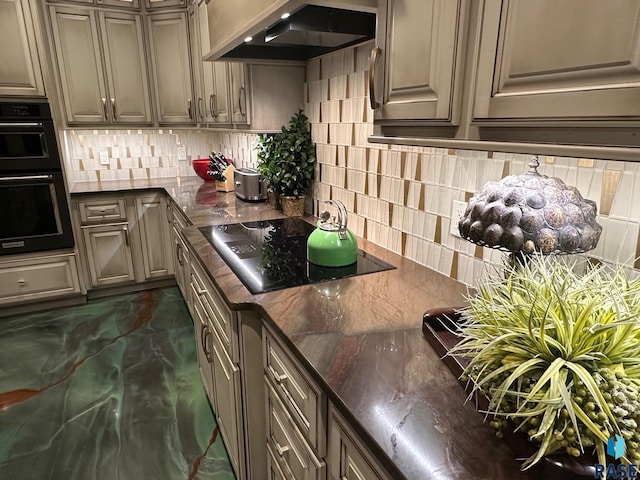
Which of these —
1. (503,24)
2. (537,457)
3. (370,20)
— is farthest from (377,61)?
(537,457)

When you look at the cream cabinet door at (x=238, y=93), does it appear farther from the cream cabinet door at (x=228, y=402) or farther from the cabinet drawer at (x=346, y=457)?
the cabinet drawer at (x=346, y=457)

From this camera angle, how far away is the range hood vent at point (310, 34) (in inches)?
58.9

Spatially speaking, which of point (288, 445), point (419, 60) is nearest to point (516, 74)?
point (419, 60)

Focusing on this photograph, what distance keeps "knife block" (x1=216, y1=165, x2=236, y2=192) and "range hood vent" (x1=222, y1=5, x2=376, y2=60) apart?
1206mm

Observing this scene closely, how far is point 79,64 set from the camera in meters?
3.18

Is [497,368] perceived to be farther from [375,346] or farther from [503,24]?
[503,24]

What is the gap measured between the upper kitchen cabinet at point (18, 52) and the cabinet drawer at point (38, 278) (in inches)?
47.8

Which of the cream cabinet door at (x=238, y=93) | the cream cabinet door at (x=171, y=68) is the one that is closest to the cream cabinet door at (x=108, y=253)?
the cream cabinet door at (x=171, y=68)

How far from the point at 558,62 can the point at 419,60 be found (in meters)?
0.35

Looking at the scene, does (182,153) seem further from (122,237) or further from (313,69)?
(313,69)

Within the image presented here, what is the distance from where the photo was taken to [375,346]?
40.6 inches

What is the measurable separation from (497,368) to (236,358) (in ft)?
3.14

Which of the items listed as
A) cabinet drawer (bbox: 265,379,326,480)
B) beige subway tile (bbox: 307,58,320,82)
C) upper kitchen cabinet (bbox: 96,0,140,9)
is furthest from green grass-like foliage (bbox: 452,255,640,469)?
upper kitchen cabinet (bbox: 96,0,140,9)

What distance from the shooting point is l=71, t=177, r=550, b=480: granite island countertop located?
69cm
